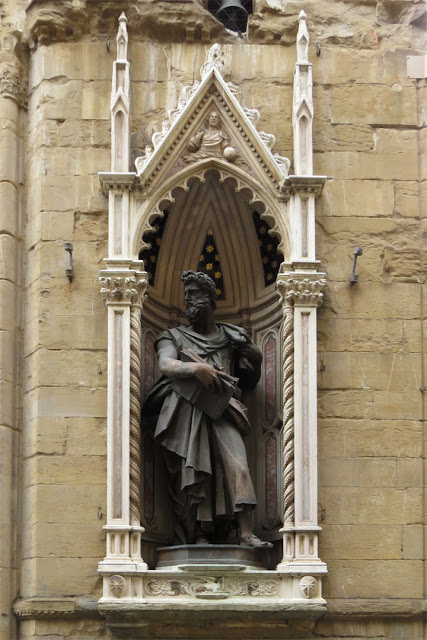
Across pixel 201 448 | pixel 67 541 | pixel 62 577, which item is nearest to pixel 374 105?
pixel 201 448

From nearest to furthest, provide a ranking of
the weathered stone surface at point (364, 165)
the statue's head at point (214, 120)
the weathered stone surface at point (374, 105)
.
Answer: the statue's head at point (214, 120) < the weathered stone surface at point (364, 165) < the weathered stone surface at point (374, 105)

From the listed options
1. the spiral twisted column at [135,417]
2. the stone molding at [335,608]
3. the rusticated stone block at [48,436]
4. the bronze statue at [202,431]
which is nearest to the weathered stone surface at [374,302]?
the bronze statue at [202,431]

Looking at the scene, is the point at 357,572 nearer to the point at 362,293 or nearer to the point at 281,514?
the point at 281,514

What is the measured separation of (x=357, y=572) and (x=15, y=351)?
11.1ft

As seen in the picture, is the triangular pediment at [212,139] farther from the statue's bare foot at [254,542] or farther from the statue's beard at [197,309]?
the statue's bare foot at [254,542]

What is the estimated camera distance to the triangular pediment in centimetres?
1212

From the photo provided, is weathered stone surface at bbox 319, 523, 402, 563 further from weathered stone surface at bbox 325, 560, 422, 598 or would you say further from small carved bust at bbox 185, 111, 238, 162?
small carved bust at bbox 185, 111, 238, 162

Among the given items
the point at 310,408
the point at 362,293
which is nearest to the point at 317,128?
the point at 362,293

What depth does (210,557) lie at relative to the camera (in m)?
11.4

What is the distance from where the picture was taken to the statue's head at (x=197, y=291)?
39.4 feet

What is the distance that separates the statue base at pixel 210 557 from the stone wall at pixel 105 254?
0.56 meters

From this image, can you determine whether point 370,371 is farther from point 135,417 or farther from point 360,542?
point 135,417

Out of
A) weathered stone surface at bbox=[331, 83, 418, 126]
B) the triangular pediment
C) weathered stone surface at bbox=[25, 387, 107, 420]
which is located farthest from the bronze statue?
weathered stone surface at bbox=[331, 83, 418, 126]

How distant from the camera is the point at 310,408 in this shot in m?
11.6
